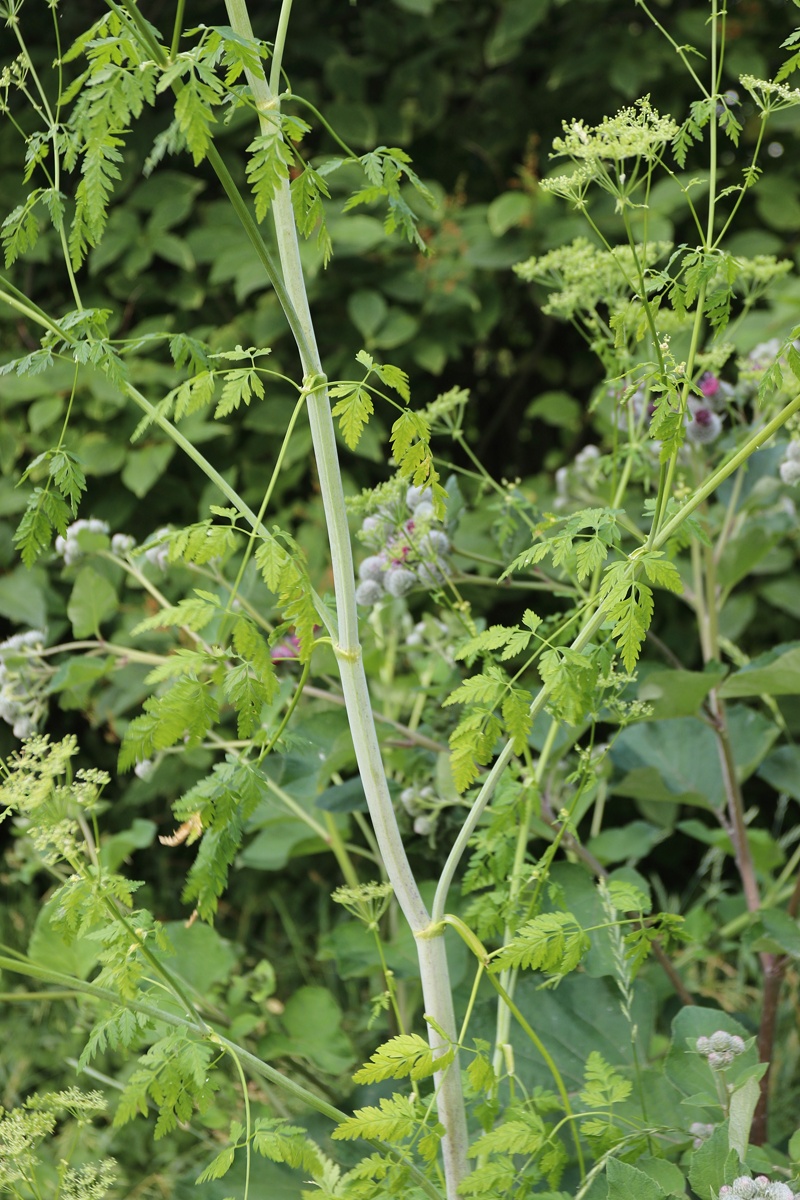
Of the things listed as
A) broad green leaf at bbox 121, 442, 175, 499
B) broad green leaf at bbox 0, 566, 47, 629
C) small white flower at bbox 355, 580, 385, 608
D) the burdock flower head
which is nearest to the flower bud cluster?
the burdock flower head

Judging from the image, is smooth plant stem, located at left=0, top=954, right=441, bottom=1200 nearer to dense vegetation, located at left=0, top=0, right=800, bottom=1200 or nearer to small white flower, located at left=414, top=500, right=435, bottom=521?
dense vegetation, located at left=0, top=0, right=800, bottom=1200

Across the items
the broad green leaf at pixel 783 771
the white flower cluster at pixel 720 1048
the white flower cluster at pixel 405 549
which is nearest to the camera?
the white flower cluster at pixel 720 1048

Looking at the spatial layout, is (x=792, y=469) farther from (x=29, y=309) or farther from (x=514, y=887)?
(x=29, y=309)

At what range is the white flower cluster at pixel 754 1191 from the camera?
2.62 feet

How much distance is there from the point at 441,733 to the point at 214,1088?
63cm

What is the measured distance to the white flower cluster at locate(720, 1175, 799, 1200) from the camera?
80 centimetres

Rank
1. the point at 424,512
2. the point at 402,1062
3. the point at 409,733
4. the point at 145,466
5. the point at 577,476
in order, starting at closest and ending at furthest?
1. the point at 402,1062
2. the point at 424,512
3. the point at 409,733
4. the point at 577,476
5. the point at 145,466

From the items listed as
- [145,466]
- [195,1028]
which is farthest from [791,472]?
[145,466]

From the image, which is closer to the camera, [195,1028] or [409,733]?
[195,1028]

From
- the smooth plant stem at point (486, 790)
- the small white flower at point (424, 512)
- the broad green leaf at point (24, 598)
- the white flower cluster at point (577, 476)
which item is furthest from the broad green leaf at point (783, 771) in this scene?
the broad green leaf at point (24, 598)

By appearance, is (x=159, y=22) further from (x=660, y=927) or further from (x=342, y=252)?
(x=660, y=927)

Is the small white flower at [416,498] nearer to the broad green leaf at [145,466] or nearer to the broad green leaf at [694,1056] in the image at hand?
the broad green leaf at [694,1056]

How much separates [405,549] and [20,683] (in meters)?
0.52

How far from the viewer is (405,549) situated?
3.97 ft
